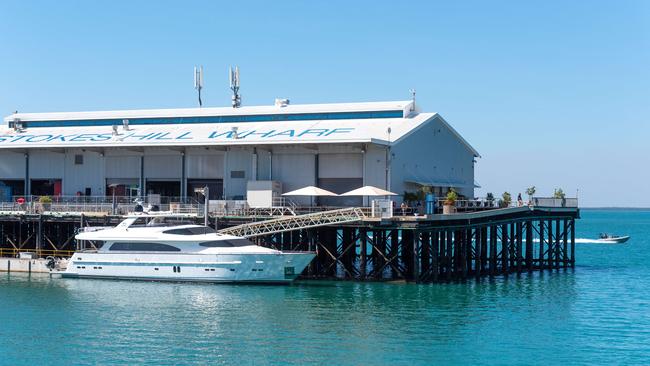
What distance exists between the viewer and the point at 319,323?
40781 mm

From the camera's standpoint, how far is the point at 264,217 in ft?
187

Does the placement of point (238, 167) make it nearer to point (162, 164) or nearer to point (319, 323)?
point (162, 164)

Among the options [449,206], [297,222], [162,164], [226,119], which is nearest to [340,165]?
[297,222]

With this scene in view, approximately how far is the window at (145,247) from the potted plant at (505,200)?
2561cm

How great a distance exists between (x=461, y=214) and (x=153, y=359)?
28.8 meters

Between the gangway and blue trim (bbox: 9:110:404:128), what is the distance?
14.2 metres

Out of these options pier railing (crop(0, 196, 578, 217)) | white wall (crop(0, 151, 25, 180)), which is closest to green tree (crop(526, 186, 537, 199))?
pier railing (crop(0, 196, 578, 217))

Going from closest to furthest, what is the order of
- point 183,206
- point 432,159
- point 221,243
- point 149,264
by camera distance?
point 221,243, point 149,264, point 183,206, point 432,159

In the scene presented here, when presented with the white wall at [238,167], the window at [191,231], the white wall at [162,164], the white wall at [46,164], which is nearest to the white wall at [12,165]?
the white wall at [46,164]

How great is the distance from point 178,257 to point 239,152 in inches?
473

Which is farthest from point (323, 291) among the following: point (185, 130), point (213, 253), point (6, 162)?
point (6, 162)

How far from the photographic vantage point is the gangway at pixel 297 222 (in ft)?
178

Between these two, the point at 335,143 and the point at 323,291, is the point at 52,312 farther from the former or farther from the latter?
the point at 335,143

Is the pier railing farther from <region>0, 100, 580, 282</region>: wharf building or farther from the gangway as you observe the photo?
the gangway
